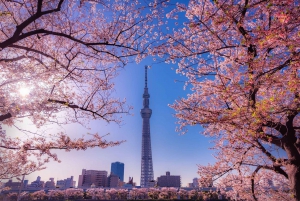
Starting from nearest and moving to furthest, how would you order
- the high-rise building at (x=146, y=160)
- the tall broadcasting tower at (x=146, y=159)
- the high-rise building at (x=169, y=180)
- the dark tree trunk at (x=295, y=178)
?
the dark tree trunk at (x=295, y=178) < the high-rise building at (x=146, y=160) < the tall broadcasting tower at (x=146, y=159) < the high-rise building at (x=169, y=180)

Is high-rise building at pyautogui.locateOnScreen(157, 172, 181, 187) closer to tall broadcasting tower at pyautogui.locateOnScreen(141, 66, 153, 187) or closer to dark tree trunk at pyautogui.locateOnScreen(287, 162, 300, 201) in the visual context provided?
tall broadcasting tower at pyautogui.locateOnScreen(141, 66, 153, 187)

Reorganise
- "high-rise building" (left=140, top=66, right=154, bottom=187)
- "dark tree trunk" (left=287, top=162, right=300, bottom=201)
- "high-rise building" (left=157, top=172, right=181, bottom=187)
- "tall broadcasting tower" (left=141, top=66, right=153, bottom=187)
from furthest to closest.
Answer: "high-rise building" (left=157, top=172, right=181, bottom=187) < "tall broadcasting tower" (left=141, top=66, right=153, bottom=187) < "high-rise building" (left=140, top=66, right=154, bottom=187) < "dark tree trunk" (left=287, top=162, right=300, bottom=201)

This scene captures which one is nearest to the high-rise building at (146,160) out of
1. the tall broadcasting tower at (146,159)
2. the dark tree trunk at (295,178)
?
the tall broadcasting tower at (146,159)

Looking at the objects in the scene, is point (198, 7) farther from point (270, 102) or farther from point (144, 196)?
point (144, 196)

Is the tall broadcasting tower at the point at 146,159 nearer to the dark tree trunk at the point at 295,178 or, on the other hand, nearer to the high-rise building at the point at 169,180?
the high-rise building at the point at 169,180

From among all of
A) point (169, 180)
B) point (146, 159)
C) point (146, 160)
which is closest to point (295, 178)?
point (146, 159)

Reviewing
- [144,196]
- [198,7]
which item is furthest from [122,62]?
[144,196]

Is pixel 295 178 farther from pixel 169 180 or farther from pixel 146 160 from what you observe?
Answer: pixel 169 180

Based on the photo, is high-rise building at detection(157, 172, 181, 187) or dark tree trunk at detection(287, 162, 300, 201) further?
high-rise building at detection(157, 172, 181, 187)

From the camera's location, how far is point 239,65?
4523mm

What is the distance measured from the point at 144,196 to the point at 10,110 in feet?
125

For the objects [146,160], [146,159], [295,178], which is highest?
[146,159]

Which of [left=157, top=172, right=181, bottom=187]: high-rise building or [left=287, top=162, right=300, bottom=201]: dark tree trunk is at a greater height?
[left=157, top=172, right=181, bottom=187]: high-rise building

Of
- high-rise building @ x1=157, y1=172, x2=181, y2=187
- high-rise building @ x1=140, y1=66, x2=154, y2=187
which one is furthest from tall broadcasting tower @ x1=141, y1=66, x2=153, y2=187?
high-rise building @ x1=157, y1=172, x2=181, y2=187
